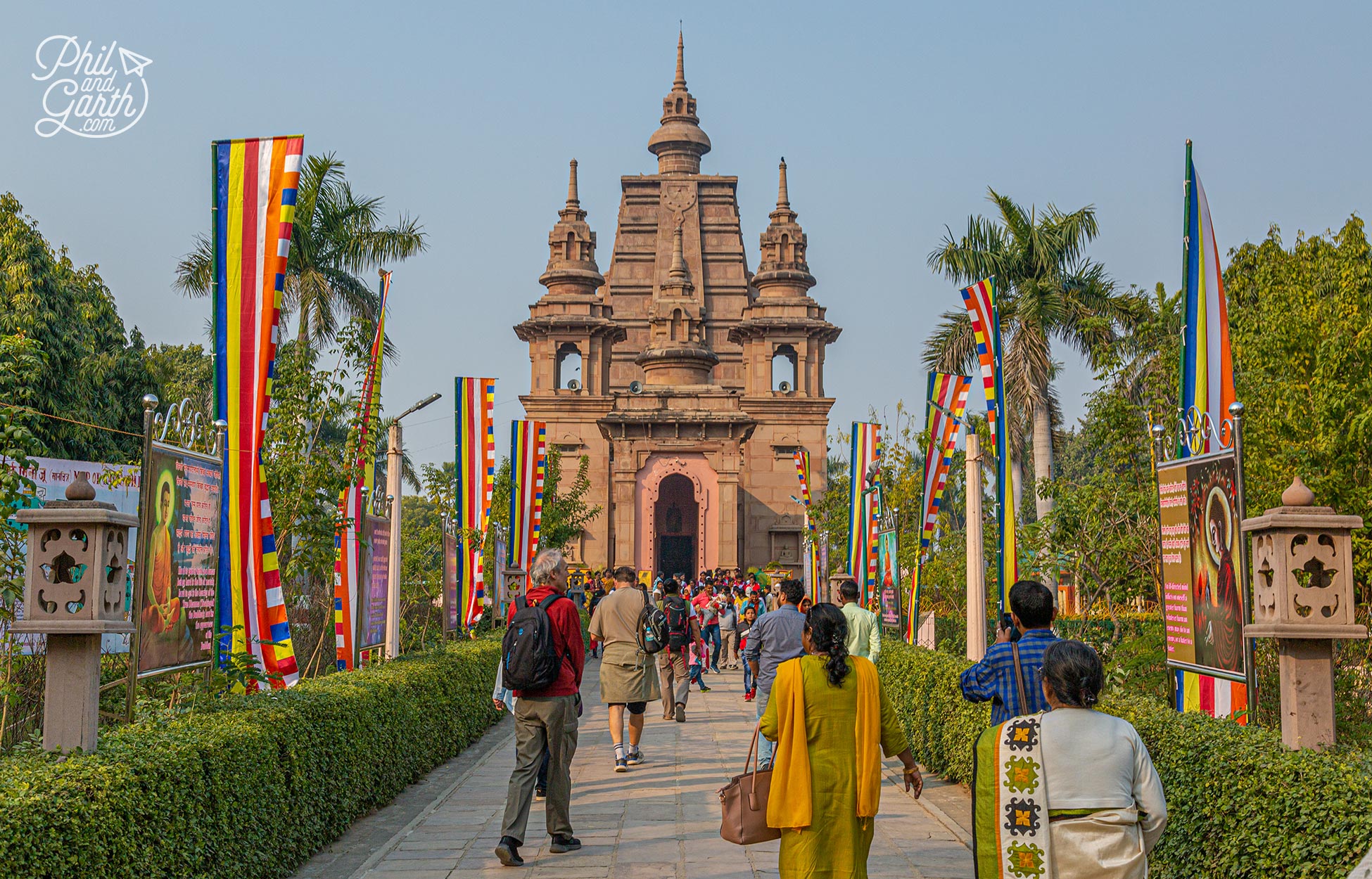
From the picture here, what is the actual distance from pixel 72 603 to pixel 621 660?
654 cm

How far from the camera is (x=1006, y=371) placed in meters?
29.6

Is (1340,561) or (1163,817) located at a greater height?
(1340,561)

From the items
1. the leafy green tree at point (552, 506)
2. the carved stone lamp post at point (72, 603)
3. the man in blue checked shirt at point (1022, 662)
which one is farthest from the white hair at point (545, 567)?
the leafy green tree at point (552, 506)

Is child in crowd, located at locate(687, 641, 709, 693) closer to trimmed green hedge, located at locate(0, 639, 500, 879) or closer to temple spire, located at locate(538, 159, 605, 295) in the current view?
trimmed green hedge, located at locate(0, 639, 500, 879)

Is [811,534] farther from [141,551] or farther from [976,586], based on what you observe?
[141,551]

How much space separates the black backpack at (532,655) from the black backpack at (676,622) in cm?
Answer: 668

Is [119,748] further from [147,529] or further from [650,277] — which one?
[650,277]

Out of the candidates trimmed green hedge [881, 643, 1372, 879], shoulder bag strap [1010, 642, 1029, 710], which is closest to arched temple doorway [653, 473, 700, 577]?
trimmed green hedge [881, 643, 1372, 879]

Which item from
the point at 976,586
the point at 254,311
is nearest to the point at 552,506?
the point at 976,586

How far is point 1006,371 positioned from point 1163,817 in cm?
2602

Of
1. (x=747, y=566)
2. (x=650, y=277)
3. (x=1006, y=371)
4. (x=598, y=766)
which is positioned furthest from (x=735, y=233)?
(x=598, y=766)

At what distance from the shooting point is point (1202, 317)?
9891 mm

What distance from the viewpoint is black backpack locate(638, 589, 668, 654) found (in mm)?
12469

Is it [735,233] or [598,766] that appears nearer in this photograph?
[598,766]
